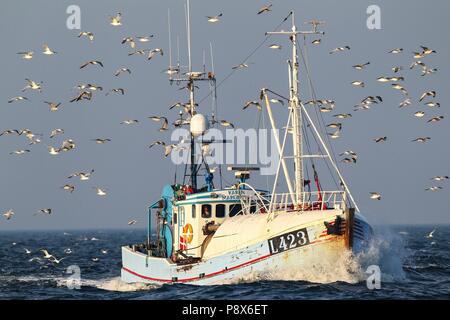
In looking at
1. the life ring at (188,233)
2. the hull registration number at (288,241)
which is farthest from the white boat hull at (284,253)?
the life ring at (188,233)

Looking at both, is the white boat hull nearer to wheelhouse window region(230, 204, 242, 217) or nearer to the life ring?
wheelhouse window region(230, 204, 242, 217)

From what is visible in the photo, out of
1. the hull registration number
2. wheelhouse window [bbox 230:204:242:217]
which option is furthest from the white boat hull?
wheelhouse window [bbox 230:204:242:217]

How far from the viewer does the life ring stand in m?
46.9

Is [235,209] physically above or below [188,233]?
above

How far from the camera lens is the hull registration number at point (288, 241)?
39.2m

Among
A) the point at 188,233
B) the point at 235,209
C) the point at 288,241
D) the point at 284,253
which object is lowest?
the point at 284,253

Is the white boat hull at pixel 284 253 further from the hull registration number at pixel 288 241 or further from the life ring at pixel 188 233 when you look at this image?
the life ring at pixel 188 233

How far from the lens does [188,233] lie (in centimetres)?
4712

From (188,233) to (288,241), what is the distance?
8736mm

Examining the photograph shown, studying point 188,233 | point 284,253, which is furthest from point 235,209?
point 284,253

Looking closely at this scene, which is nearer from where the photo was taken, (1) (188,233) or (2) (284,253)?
(2) (284,253)

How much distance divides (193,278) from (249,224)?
14.4ft

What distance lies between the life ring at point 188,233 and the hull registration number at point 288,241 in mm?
7593

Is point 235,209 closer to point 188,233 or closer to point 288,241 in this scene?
point 188,233
